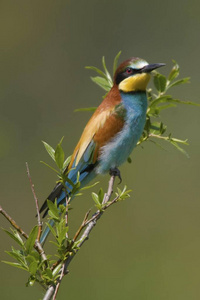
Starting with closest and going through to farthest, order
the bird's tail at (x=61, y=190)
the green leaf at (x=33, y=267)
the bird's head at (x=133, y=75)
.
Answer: the green leaf at (x=33, y=267)
the bird's tail at (x=61, y=190)
the bird's head at (x=133, y=75)

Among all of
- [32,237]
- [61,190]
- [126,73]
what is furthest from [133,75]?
[32,237]

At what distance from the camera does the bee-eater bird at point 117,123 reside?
1.66 meters

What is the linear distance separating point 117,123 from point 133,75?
134mm

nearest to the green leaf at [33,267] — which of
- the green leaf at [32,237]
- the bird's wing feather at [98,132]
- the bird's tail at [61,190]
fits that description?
the green leaf at [32,237]

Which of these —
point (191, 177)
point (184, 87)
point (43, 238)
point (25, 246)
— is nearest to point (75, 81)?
point (184, 87)

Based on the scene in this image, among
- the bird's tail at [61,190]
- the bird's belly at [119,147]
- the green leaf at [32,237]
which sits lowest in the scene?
the bird's tail at [61,190]

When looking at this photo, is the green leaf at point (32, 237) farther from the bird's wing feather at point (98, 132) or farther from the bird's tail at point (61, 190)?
the bird's wing feather at point (98, 132)

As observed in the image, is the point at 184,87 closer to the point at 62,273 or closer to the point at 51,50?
the point at 51,50

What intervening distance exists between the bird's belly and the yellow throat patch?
0.08m

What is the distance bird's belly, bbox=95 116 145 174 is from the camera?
168 cm

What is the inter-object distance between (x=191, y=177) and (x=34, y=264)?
258 cm

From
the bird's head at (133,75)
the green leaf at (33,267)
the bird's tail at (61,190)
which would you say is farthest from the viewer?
the bird's head at (133,75)

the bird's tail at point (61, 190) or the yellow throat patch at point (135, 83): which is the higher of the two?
Result: the yellow throat patch at point (135, 83)

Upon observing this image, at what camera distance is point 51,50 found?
420cm
